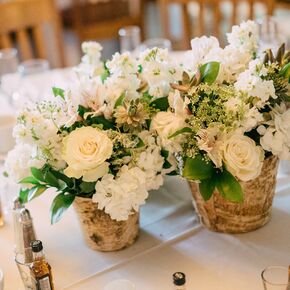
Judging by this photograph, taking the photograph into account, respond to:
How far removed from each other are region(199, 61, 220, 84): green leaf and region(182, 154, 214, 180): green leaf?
140mm

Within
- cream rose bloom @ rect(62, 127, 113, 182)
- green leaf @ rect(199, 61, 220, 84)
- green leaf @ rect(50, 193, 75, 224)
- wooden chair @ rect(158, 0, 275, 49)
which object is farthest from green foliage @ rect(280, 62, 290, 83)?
wooden chair @ rect(158, 0, 275, 49)

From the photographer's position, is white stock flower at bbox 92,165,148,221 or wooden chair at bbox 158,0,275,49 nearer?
white stock flower at bbox 92,165,148,221

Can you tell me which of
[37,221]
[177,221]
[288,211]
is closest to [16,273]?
[37,221]

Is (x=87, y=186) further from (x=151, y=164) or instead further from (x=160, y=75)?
(x=160, y=75)

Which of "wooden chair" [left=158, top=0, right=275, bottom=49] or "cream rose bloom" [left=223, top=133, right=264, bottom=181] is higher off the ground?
"cream rose bloom" [left=223, top=133, right=264, bottom=181]

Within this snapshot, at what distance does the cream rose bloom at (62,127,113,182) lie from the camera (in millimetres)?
892

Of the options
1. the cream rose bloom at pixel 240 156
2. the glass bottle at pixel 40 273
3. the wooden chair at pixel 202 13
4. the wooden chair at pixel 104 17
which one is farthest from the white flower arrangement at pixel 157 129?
the wooden chair at pixel 104 17

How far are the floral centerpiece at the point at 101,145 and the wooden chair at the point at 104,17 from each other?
2738 millimetres

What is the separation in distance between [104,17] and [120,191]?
304cm

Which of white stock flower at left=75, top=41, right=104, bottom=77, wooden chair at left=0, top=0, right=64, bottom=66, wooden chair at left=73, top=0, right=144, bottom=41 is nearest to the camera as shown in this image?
white stock flower at left=75, top=41, right=104, bottom=77

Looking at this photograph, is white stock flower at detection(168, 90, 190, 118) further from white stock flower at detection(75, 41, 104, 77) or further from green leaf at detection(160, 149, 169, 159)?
white stock flower at detection(75, 41, 104, 77)

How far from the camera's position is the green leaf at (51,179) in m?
0.98

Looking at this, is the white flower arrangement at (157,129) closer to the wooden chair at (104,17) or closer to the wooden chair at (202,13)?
the wooden chair at (202,13)

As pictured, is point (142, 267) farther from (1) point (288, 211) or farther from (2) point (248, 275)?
(1) point (288, 211)
